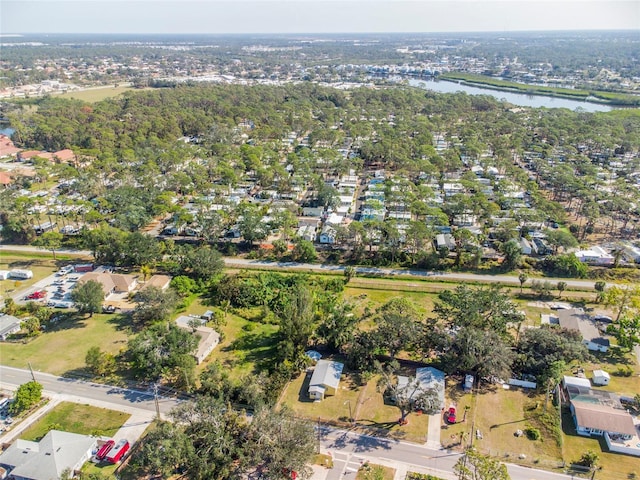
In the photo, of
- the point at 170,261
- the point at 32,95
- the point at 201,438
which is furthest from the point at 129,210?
the point at 32,95

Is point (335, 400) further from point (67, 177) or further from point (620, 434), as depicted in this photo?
point (67, 177)

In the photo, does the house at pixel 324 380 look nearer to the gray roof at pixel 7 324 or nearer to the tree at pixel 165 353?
the tree at pixel 165 353

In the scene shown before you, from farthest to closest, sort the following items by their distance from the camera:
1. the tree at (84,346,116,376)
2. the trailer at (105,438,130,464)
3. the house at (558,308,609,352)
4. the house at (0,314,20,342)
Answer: the house at (0,314,20,342) < the house at (558,308,609,352) < the tree at (84,346,116,376) < the trailer at (105,438,130,464)

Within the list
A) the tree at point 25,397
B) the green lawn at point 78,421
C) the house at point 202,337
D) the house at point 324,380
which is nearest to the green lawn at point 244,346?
the house at point 202,337

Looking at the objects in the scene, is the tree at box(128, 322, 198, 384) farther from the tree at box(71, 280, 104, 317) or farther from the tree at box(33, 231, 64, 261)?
the tree at box(33, 231, 64, 261)

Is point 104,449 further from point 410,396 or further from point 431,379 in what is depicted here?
point 431,379

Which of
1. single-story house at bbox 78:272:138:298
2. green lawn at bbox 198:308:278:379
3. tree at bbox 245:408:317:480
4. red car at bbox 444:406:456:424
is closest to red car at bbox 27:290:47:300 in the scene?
single-story house at bbox 78:272:138:298
